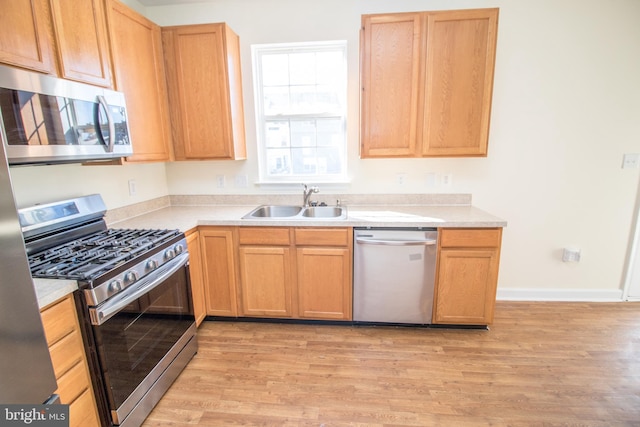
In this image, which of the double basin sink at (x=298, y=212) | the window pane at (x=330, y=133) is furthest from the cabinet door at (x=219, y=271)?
the window pane at (x=330, y=133)

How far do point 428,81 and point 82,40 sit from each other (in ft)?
7.31

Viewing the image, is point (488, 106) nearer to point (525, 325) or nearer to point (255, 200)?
point (525, 325)

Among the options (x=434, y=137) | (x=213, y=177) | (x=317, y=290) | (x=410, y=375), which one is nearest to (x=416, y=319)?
(x=410, y=375)

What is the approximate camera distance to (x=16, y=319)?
2.93ft

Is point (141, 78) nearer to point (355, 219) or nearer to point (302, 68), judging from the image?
point (302, 68)

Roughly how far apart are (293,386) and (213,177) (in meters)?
1.96

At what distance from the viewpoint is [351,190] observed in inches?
112

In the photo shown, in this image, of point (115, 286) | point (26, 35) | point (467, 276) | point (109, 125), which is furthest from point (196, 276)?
point (467, 276)

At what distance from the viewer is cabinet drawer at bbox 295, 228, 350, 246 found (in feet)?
7.56

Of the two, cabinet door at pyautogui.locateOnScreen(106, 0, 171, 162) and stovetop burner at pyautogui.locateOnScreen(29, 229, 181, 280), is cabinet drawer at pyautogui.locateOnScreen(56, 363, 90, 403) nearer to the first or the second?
stovetop burner at pyautogui.locateOnScreen(29, 229, 181, 280)

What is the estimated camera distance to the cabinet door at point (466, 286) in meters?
2.26

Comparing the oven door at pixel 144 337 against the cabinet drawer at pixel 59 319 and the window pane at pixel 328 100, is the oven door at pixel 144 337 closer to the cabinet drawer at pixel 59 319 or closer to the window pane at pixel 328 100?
the cabinet drawer at pixel 59 319

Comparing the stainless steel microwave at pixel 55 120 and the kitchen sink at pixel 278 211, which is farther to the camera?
the kitchen sink at pixel 278 211

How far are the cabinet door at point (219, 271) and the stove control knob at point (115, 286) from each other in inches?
38.0
